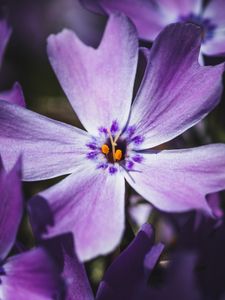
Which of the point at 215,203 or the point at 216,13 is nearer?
the point at 215,203

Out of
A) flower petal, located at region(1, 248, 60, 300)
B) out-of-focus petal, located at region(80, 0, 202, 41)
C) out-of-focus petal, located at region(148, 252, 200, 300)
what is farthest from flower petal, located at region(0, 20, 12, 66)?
out-of-focus petal, located at region(148, 252, 200, 300)

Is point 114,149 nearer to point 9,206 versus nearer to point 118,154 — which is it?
point 118,154

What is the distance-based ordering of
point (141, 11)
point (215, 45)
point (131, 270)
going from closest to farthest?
point (131, 270) → point (215, 45) → point (141, 11)

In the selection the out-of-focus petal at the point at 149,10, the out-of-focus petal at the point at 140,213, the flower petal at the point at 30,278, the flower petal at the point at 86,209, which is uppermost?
the out-of-focus petal at the point at 149,10

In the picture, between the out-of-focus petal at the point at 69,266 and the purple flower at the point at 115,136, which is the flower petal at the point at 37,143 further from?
the out-of-focus petal at the point at 69,266

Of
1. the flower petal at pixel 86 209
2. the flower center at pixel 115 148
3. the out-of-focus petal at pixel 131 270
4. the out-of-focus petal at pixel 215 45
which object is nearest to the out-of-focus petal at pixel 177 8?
the out-of-focus petal at pixel 215 45

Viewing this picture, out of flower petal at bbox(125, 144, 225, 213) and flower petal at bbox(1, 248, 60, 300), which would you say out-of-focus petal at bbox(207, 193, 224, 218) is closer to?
flower petal at bbox(125, 144, 225, 213)

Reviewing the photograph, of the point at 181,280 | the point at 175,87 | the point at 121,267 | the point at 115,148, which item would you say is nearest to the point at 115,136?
the point at 115,148
